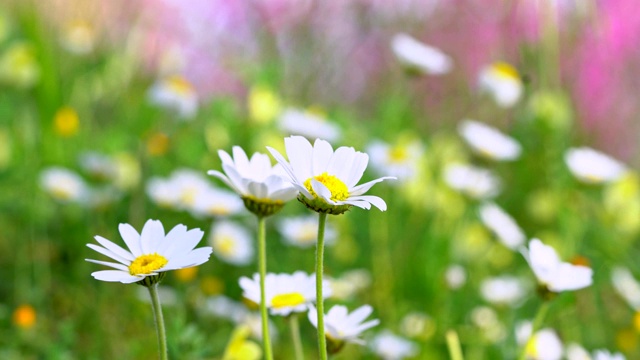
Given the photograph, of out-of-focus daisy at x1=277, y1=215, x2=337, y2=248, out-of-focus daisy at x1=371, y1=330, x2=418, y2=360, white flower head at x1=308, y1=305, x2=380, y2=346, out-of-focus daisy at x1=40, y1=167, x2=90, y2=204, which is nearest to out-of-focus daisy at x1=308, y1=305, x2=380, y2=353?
white flower head at x1=308, y1=305, x2=380, y2=346

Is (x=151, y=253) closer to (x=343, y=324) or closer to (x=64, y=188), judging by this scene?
(x=343, y=324)

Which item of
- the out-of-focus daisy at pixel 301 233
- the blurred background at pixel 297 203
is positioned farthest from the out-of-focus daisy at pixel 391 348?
the out-of-focus daisy at pixel 301 233

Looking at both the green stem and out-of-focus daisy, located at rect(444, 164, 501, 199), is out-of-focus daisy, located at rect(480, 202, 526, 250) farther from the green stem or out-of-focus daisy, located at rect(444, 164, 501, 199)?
the green stem

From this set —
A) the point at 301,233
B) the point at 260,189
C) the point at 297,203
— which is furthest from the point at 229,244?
the point at 260,189

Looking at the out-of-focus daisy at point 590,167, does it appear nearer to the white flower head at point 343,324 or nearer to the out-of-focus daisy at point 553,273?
the out-of-focus daisy at point 553,273

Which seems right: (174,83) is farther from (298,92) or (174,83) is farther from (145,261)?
(145,261)

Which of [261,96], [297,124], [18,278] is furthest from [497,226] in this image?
[18,278]
